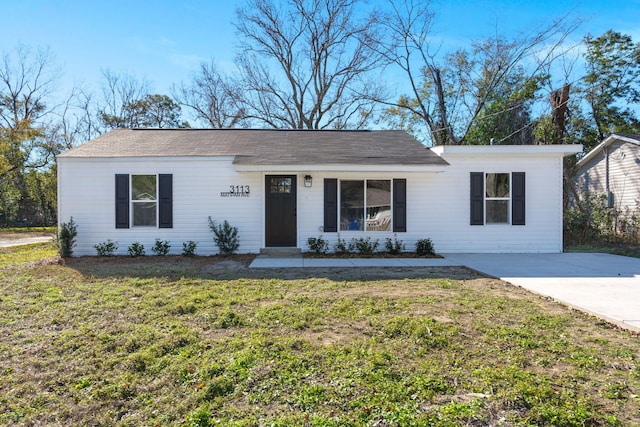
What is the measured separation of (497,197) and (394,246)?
3.16 m

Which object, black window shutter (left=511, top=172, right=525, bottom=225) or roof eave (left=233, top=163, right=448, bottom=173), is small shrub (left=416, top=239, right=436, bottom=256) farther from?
black window shutter (left=511, top=172, right=525, bottom=225)

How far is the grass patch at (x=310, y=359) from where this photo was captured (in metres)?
2.52

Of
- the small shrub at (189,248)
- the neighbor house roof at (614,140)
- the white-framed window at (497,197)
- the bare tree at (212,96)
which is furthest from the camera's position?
the bare tree at (212,96)

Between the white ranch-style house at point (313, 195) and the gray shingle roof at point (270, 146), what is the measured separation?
6 cm

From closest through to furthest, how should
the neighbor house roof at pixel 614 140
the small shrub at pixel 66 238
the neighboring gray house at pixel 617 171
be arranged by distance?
the small shrub at pixel 66 238 → the neighbor house roof at pixel 614 140 → the neighboring gray house at pixel 617 171

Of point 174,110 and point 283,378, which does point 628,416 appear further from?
point 174,110

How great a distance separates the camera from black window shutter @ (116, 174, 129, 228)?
989 centimetres

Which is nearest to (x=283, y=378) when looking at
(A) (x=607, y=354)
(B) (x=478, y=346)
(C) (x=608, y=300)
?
(B) (x=478, y=346)

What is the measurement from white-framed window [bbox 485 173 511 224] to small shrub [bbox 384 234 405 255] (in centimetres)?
251

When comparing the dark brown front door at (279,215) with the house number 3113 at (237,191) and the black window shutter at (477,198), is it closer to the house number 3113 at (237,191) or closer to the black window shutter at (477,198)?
the house number 3113 at (237,191)

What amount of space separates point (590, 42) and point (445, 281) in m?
26.3

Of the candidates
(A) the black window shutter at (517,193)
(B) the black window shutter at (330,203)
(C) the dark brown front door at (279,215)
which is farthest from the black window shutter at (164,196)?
(A) the black window shutter at (517,193)

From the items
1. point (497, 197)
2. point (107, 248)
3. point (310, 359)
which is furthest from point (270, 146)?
point (310, 359)

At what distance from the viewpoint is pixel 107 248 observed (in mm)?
9906
